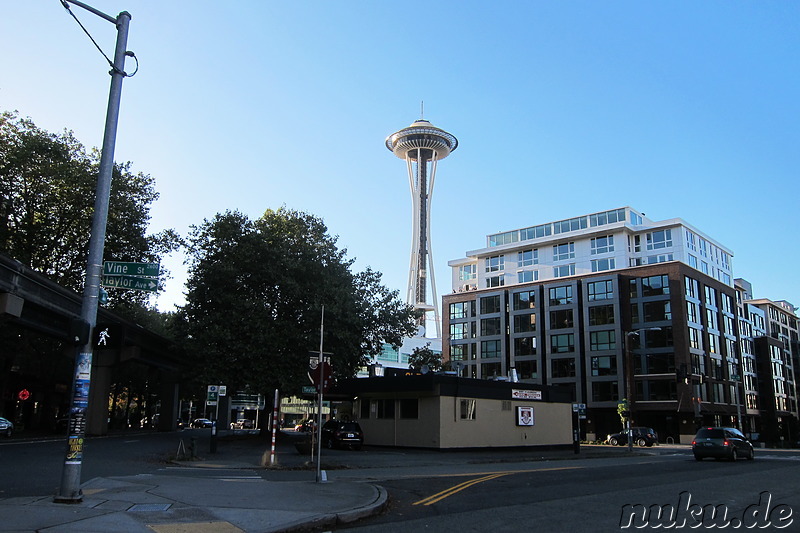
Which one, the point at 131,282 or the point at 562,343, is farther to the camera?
the point at 562,343

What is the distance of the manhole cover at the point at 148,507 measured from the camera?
32.7ft

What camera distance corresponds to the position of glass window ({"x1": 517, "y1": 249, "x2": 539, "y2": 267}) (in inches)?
3361

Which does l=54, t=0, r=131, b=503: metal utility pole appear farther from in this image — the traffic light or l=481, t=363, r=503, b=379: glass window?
l=481, t=363, r=503, b=379: glass window

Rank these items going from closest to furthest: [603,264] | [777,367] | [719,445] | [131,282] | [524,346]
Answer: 1. [131,282]
2. [719,445]
3. [603,264]
4. [524,346]
5. [777,367]

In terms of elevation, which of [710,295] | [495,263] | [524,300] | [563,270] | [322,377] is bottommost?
[322,377]

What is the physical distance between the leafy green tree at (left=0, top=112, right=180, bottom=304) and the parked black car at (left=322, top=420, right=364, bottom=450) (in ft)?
60.3

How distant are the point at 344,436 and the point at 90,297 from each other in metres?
23.6

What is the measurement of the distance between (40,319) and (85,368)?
26773 millimetres

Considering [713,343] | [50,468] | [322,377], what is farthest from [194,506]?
[713,343]

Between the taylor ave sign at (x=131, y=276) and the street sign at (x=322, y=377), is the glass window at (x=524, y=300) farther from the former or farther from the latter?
the taylor ave sign at (x=131, y=276)

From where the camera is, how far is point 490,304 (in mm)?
84500

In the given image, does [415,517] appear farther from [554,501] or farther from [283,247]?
[283,247]

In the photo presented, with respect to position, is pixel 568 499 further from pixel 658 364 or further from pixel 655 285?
pixel 655 285

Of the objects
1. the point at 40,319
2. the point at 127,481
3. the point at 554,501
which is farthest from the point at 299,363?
Result: the point at 554,501
